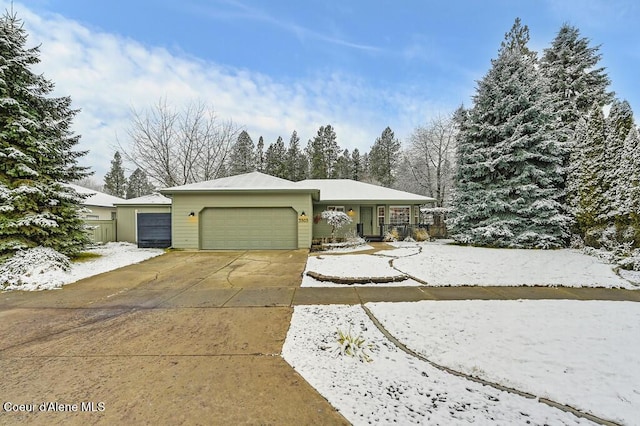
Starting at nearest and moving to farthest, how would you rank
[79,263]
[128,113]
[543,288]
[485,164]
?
[543,288] < [79,263] < [485,164] < [128,113]

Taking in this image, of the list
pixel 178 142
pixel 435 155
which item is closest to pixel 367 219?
pixel 435 155

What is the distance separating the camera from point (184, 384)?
2453mm

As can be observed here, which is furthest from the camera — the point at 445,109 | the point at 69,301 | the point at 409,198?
the point at 445,109

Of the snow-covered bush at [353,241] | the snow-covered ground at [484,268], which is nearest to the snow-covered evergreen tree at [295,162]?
the snow-covered bush at [353,241]

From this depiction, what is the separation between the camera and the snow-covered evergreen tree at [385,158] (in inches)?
1297

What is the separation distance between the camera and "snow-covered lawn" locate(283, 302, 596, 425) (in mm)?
2010

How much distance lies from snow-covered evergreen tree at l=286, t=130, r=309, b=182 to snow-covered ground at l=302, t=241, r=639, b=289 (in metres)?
26.1

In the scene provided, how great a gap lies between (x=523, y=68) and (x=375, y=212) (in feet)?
31.6

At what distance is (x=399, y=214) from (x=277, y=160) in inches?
857

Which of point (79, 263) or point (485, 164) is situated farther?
point (485, 164)

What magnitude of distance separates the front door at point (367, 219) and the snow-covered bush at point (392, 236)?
1.81 metres

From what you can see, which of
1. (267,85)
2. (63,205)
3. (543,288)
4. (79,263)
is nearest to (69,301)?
(79,263)

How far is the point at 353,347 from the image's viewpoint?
119 inches

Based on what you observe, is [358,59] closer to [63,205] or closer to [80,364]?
[63,205]
